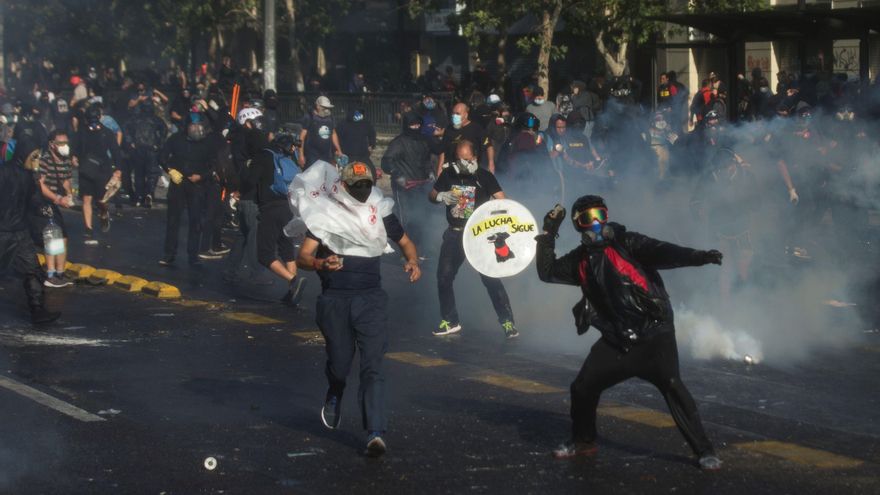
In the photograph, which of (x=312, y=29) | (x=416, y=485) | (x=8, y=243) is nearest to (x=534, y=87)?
(x=8, y=243)

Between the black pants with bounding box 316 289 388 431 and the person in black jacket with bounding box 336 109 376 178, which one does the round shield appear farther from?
the person in black jacket with bounding box 336 109 376 178

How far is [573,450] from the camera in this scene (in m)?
7.63

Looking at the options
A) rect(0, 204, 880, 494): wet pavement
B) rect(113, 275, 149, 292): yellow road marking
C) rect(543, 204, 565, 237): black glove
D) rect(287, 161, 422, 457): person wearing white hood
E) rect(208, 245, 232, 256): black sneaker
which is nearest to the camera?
rect(0, 204, 880, 494): wet pavement

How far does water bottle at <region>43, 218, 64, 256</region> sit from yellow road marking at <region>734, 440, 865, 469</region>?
28.1 ft

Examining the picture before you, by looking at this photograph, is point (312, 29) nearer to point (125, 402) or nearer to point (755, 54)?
point (755, 54)

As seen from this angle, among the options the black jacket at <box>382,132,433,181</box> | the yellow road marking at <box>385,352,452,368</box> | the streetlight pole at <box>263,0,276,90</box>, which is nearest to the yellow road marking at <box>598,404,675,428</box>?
the yellow road marking at <box>385,352,452,368</box>

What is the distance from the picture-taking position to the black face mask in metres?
7.94

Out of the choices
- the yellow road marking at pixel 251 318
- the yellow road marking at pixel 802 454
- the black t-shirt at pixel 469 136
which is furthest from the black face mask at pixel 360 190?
the black t-shirt at pixel 469 136

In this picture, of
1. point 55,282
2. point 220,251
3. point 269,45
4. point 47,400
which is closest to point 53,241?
point 55,282

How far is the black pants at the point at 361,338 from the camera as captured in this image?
7691 millimetres

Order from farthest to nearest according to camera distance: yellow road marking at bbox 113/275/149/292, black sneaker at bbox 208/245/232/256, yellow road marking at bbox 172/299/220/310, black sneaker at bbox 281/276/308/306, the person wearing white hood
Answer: black sneaker at bbox 208/245/232/256 < yellow road marking at bbox 113/275/149/292 < yellow road marking at bbox 172/299/220/310 < black sneaker at bbox 281/276/308/306 < the person wearing white hood

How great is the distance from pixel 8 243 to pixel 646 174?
801 cm

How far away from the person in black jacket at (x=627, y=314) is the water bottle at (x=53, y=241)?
321 inches

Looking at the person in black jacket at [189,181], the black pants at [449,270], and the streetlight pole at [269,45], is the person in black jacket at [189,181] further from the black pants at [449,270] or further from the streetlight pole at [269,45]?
the streetlight pole at [269,45]
